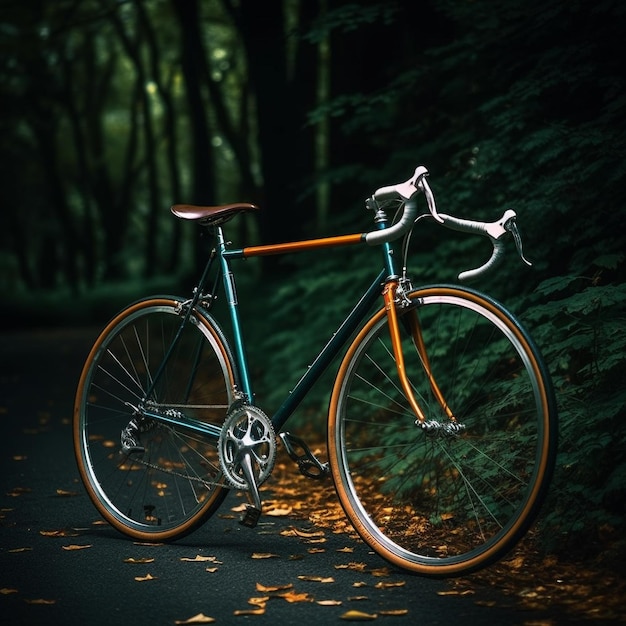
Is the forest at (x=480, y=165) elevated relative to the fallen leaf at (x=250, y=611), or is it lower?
elevated

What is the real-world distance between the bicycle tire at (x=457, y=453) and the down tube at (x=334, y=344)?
0.34 feet

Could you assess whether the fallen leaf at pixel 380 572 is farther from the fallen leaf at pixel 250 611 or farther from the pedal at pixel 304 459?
the fallen leaf at pixel 250 611

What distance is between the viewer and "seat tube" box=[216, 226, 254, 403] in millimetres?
4664

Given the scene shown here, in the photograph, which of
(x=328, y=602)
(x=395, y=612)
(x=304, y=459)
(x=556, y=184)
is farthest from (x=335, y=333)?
(x=556, y=184)

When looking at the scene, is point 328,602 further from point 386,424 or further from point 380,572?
point 386,424

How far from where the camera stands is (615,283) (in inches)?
210

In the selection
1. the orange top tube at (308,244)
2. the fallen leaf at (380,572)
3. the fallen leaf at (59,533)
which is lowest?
the fallen leaf at (380,572)

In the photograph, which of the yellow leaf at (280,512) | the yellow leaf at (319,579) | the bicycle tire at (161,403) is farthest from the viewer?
the yellow leaf at (280,512)

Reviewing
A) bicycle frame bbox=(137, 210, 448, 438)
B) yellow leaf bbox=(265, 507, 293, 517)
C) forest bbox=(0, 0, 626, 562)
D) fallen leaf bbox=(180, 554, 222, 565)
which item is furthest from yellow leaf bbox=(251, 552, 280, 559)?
forest bbox=(0, 0, 626, 562)

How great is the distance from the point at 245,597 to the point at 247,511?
560 millimetres

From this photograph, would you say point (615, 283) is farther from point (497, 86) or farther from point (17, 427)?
point (17, 427)

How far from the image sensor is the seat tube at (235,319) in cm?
466

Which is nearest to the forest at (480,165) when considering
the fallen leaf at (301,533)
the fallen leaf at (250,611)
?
the fallen leaf at (301,533)

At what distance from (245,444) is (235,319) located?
601 millimetres
